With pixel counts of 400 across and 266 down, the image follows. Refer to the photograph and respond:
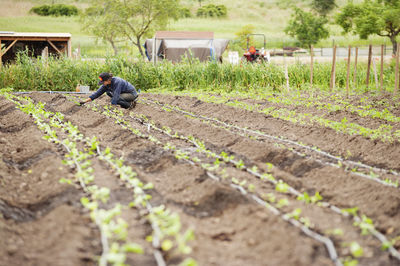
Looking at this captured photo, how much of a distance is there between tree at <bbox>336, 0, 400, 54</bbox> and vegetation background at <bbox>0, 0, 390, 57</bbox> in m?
7.13

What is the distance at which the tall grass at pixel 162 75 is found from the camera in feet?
53.6

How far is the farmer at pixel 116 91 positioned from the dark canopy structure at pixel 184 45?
40.0 ft

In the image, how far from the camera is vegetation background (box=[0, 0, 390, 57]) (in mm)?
59569

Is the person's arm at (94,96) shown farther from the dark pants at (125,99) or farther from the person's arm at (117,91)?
the dark pants at (125,99)

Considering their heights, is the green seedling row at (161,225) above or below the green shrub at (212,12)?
below

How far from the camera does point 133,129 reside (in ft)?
27.8

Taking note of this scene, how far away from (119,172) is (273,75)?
1179cm

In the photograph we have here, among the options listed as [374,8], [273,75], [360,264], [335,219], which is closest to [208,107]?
[273,75]

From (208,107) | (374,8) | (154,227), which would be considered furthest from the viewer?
(374,8)

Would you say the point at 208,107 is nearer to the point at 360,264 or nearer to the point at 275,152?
the point at 275,152

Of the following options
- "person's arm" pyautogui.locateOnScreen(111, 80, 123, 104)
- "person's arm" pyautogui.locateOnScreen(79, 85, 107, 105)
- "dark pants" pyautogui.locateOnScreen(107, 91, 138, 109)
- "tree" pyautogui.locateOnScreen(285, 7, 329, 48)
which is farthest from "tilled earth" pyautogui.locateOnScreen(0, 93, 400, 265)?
"tree" pyautogui.locateOnScreen(285, 7, 329, 48)

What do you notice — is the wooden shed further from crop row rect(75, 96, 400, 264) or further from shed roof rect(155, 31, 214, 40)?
crop row rect(75, 96, 400, 264)

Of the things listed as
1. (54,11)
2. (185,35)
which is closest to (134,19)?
(185,35)

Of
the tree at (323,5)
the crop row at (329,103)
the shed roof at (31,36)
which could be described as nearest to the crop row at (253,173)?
the crop row at (329,103)
